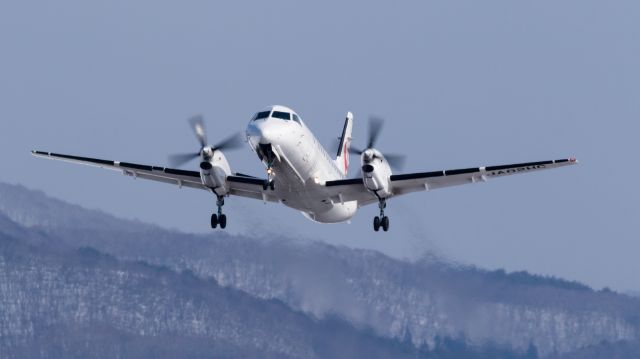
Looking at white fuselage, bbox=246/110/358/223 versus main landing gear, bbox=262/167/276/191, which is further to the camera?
main landing gear, bbox=262/167/276/191

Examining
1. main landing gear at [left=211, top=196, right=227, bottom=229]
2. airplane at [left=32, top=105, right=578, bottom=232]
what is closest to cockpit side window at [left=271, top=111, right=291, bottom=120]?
airplane at [left=32, top=105, right=578, bottom=232]

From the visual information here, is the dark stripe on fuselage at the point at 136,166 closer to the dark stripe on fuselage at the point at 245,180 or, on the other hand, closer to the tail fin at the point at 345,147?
the dark stripe on fuselage at the point at 245,180

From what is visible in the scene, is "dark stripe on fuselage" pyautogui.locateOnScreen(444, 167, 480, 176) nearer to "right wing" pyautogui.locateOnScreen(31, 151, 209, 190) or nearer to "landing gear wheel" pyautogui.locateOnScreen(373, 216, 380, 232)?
"landing gear wheel" pyautogui.locateOnScreen(373, 216, 380, 232)

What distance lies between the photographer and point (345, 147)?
61406 mm

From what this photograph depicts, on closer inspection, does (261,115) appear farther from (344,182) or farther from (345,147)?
(345,147)

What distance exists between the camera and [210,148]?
174 feet

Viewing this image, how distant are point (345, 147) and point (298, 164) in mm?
10466

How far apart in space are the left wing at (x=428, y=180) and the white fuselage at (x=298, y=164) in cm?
52

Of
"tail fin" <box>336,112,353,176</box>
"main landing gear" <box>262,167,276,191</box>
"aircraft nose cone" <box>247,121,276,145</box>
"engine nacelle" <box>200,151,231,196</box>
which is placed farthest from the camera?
"tail fin" <box>336,112,353,176</box>

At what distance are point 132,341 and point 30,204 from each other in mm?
20198

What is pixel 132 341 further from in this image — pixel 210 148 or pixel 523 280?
pixel 210 148

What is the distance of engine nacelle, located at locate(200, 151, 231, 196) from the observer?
52906 mm

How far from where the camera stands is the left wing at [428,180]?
2076 inches

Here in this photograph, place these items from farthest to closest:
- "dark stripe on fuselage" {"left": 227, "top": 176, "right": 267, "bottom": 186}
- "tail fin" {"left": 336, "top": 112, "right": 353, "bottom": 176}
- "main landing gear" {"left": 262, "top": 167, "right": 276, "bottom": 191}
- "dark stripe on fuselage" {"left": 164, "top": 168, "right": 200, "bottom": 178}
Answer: "tail fin" {"left": 336, "top": 112, "right": 353, "bottom": 176} < "dark stripe on fuselage" {"left": 164, "top": 168, "right": 200, "bottom": 178} < "dark stripe on fuselage" {"left": 227, "top": 176, "right": 267, "bottom": 186} < "main landing gear" {"left": 262, "top": 167, "right": 276, "bottom": 191}
